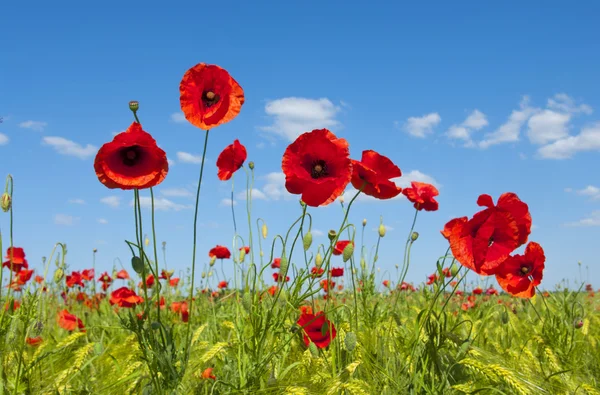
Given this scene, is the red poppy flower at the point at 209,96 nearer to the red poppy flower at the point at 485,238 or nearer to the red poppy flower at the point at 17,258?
the red poppy flower at the point at 485,238

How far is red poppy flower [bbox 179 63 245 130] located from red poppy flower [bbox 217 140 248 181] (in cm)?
91

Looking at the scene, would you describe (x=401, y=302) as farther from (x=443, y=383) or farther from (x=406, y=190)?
(x=443, y=383)

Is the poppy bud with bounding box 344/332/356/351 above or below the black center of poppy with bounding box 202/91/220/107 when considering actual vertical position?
below

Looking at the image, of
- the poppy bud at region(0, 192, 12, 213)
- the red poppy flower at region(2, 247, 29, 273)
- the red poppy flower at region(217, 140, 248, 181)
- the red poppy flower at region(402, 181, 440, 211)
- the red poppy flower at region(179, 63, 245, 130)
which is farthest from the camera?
the red poppy flower at region(2, 247, 29, 273)

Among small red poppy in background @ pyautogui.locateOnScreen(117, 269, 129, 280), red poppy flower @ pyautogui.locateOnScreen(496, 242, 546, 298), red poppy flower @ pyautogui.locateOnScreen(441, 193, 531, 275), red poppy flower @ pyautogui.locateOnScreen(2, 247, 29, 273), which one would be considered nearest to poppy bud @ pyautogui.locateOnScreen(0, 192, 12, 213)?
red poppy flower @ pyautogui.locateOnScreen(441, 193, 531, 275)

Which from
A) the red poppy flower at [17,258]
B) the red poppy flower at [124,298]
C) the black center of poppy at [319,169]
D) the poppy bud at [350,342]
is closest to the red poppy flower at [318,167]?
the black center of poppy at [319,169]

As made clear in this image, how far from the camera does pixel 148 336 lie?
6.09 ft

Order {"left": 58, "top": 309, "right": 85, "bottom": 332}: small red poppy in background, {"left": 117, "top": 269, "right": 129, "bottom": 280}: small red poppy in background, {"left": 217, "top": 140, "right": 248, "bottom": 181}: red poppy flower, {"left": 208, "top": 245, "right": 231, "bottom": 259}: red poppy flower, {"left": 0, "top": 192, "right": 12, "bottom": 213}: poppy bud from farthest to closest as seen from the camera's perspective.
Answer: {"left": 117, "top": 269, "right": 129, "bottom": 280}: small red poppy in background → {"left": 208, "top": 245, "right": 231, "bottom": 259}: red poppy flower → {"left": 58, "top": 309, "right": 85, "bottom": 332}: small red poppy in background → {"left": 217, "top": 140, "right": 248, "bottom": 181}: red poppy flower → {"left": 0, "top": 192, "right": 12, "bottom": 213}: poppy bud

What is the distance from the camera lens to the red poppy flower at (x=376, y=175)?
83.0 inches

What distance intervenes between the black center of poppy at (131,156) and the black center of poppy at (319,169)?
62 cm

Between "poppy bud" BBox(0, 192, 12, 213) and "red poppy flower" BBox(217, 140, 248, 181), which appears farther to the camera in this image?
"red poppy flower" BBox(217, 140, 248, 181)

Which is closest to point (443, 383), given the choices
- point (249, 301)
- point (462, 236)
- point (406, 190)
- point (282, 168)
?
point (462, 236)

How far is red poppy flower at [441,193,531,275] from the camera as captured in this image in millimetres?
1878

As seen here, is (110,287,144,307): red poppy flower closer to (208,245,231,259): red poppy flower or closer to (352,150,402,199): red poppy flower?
(208,245,231,259): red poppy flower
